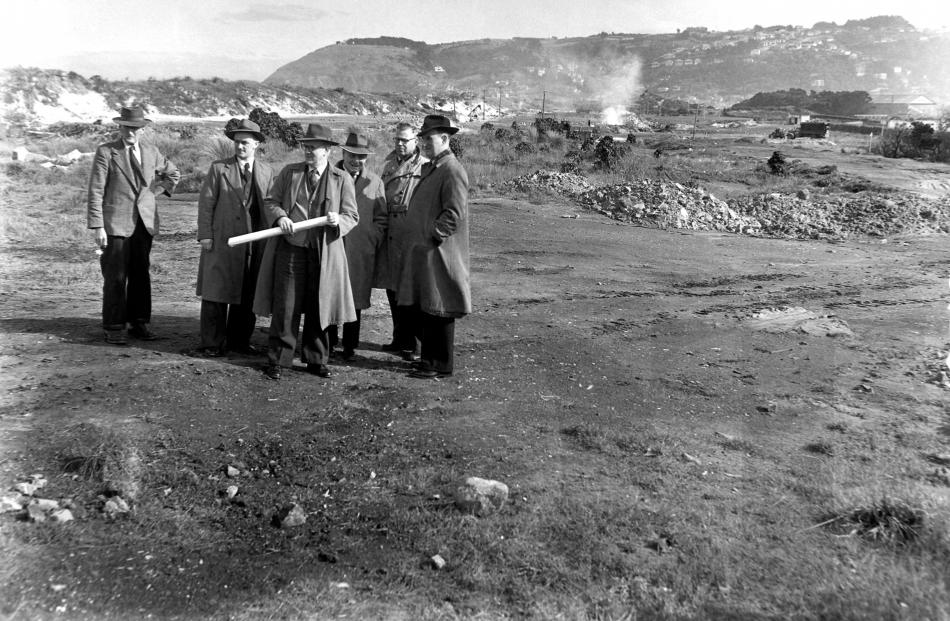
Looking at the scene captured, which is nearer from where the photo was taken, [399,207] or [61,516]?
[61,516]

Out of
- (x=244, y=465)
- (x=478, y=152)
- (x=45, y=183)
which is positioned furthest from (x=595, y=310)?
(x=478, y=152)

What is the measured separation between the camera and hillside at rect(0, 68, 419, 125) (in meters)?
38.2

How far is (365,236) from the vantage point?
20.4 ft

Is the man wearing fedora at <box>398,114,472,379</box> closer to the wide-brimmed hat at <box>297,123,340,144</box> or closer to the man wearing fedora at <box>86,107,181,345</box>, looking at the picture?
the wide-brimmed hat at <box>297,123,340,144</box>

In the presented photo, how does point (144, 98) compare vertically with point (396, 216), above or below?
above

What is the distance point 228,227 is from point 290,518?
293cm

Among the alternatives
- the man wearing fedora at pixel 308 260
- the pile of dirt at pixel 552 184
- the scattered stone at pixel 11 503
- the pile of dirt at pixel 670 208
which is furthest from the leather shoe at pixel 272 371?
the pile of dirt at pixel 552 184

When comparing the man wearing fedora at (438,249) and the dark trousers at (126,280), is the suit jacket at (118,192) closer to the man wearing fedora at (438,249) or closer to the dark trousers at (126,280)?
the dark trousers at (126,280)

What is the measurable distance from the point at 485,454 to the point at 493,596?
55.9 inches

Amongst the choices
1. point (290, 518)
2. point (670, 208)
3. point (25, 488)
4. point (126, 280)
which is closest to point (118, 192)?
point (126, 280)

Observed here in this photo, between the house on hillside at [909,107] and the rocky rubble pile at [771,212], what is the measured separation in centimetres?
5243

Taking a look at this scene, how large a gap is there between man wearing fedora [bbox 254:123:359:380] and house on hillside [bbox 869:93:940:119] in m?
65.3

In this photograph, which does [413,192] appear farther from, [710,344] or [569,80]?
[569,80]

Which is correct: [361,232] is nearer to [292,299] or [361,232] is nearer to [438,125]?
[292,299]
